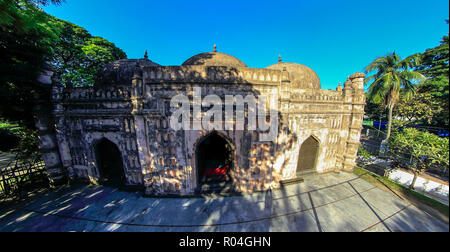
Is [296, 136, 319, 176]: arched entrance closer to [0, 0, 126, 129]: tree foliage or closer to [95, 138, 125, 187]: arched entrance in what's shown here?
[95, 138, 125, 187]: arched entrance

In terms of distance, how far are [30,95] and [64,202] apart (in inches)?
228

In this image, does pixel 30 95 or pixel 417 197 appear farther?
pixel 30 95

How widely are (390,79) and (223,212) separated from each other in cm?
1837

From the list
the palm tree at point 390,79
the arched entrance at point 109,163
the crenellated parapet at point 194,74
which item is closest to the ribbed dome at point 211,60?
the crenellated parapet at point 194,74

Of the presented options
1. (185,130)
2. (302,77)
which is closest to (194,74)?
(185,130)

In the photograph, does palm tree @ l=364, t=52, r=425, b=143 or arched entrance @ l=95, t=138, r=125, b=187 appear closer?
arched entrance @ l=95, t=138, r=125, b=187

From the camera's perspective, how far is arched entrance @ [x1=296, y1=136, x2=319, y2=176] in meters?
8.18

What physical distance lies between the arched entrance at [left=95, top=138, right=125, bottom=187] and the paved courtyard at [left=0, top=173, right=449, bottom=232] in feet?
2.09

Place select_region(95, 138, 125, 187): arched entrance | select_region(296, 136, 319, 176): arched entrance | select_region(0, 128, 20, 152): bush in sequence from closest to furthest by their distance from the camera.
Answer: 1. select_region(95, 138, 125, 187): arched entrance
2. select_region(0, 128, 20, 152): bush
3. select_region(296, 136, 319, 176): arched entrance

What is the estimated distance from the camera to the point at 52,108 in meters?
7.12

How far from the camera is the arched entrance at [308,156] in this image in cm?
818

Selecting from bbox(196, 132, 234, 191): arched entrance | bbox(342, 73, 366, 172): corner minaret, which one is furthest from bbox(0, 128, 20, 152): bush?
bbox(342, 73, 366, 172): corner minaret

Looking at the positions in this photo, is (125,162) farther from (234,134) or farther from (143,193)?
(234,134)
